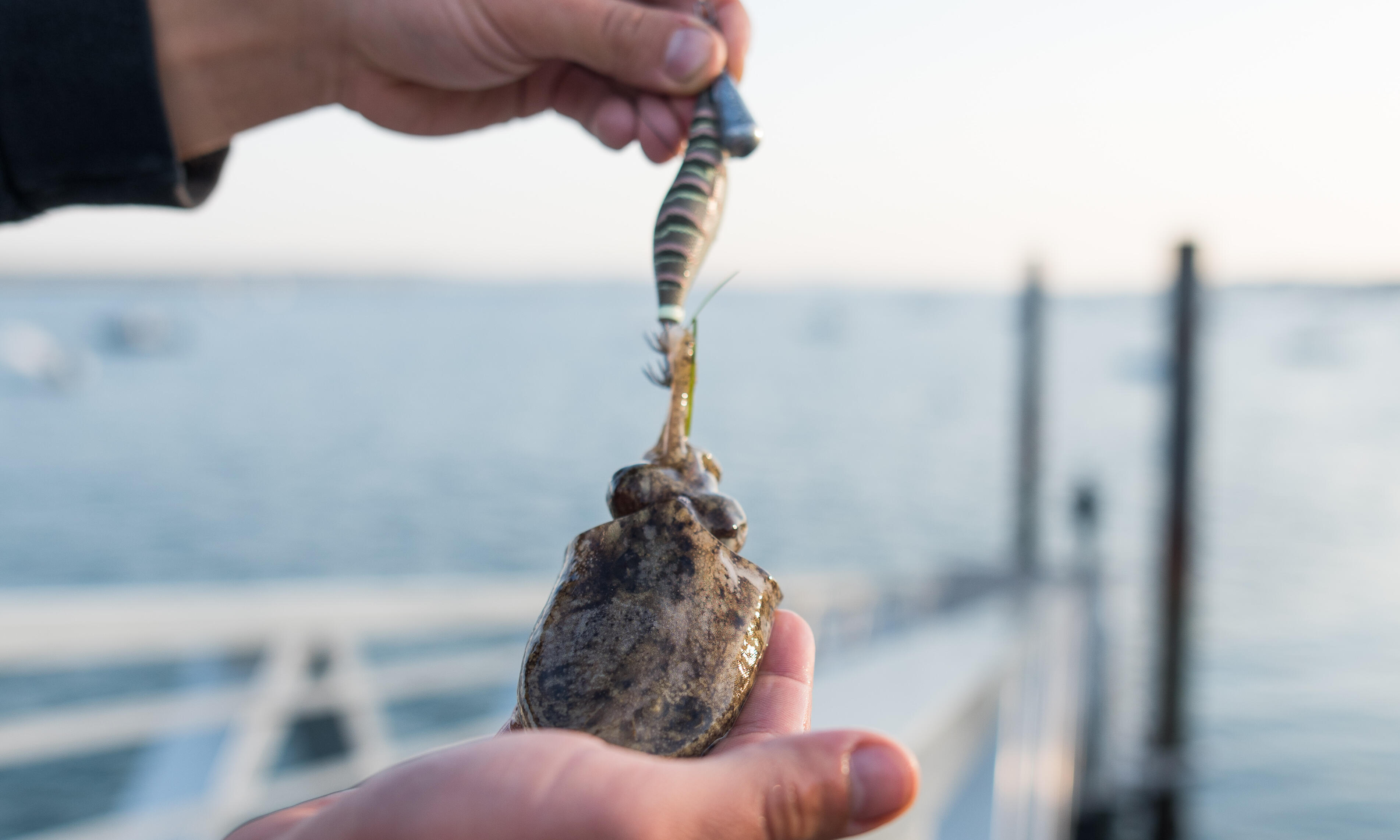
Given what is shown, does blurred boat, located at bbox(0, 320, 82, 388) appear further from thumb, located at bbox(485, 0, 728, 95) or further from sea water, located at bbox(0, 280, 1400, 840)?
thumb, located at bbox(485, 0, 728, 95)

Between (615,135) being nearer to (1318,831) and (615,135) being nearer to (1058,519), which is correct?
(1318,831)

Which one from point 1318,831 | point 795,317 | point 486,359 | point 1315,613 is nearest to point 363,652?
point 1318,831

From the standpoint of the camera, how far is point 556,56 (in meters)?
2.04

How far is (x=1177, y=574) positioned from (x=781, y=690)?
10553 mm

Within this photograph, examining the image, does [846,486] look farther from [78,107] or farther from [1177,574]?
[78,107]

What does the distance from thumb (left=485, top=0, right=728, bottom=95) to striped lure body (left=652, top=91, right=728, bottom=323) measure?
26 cm

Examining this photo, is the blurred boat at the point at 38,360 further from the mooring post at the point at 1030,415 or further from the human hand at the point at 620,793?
the human hand at the point at 620,793

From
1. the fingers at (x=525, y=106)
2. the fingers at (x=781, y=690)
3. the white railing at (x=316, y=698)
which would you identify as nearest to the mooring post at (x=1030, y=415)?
the white railing at (x=316, y=698)

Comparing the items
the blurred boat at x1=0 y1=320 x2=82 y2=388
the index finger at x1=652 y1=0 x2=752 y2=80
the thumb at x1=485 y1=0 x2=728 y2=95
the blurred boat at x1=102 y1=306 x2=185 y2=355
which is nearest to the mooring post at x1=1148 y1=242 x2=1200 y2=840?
the index finger at x1=652 y1=0 x2=752 y2=80

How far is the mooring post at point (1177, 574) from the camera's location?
33.7 ft

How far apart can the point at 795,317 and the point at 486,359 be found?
165ft

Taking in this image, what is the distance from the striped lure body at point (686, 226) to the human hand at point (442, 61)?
0.94 ft

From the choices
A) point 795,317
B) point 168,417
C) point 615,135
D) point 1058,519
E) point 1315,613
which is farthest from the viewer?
point 795,317

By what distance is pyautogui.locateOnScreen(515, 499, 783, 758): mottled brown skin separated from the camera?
58.4 inches
